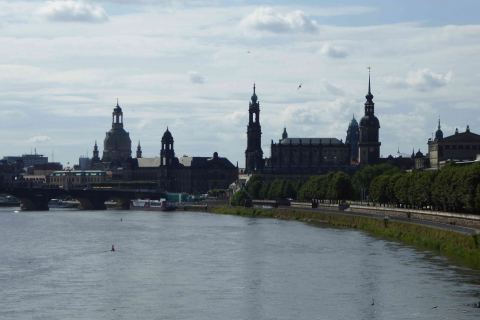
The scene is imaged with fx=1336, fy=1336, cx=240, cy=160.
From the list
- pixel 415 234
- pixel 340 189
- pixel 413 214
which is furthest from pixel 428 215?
pixel 340 189

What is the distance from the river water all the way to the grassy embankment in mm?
1504

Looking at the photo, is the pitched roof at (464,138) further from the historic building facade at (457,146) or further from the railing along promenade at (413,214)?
the railing along promenade at (413,214)

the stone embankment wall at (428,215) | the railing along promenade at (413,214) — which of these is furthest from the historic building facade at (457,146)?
the stone embankment wall at (428,215)

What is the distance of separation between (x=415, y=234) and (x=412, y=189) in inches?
1169

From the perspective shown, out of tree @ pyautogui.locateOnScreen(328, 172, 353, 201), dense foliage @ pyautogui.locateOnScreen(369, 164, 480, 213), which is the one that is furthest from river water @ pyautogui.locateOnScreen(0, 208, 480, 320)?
tree @ pyautogui.locateOnScreen(328, 172, 353, 201)

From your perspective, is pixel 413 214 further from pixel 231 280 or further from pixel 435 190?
pixel 231 280

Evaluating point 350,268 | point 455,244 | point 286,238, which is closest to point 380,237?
point 286,238

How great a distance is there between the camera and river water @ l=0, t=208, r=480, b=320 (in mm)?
57444

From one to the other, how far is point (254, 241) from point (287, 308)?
43.8m

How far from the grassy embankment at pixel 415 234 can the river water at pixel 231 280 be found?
1.50 meters

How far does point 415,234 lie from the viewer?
94.9m

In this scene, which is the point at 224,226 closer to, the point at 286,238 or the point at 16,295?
the point at 286,238

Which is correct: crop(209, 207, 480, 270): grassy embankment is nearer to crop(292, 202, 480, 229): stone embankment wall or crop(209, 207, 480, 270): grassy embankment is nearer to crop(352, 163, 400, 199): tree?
crop(292, 202, 480, 229): stone embankment wall

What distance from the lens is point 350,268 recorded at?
7531 cm
